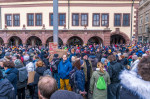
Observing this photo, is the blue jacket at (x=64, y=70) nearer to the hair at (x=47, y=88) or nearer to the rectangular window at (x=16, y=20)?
the hair at (x=47, y=88)

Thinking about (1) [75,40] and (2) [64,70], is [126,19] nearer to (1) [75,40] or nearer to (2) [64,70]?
(1) [75,40]

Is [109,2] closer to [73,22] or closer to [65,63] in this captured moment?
[73,22]

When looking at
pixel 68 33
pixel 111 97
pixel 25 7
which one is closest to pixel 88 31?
pixel 68 33

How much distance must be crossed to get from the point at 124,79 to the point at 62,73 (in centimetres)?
390

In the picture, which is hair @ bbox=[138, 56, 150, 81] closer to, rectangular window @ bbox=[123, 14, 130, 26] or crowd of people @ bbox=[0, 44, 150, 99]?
crowd of people @ bbox=[0, 44, 150, 99]

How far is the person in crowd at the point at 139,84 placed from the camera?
1.94m

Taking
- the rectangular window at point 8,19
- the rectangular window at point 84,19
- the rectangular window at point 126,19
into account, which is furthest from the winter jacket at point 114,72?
the rectangular window at point 8,19

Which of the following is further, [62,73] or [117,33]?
[117,33]

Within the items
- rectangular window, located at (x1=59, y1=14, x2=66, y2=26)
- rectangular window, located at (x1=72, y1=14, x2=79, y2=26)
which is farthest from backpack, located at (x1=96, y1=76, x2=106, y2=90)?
rectangular window, located at (x1=59, y1=14, x2=66, y2=26)

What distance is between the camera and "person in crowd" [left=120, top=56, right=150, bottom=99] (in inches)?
76.3

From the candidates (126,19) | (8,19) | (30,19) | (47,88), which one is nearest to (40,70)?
(47,88)

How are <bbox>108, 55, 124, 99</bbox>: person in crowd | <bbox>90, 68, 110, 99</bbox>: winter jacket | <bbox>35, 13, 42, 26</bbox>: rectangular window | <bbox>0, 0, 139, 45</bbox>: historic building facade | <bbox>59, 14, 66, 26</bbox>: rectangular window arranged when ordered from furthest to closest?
<bbox>35, 13, 42, 26</bbox>: rectangular window < <bbox>59, 14, 66, 26</bbox>: rectangular window < <bbox>0, 0, 139, 45</bbox>: historic building facade < <bbox>108, 55, 124, 99</bbox>: person in crowd < <bbox>90, 68, 110, 99</bbox>: winter jacket

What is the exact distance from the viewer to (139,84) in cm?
200

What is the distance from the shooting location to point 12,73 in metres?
4.33
